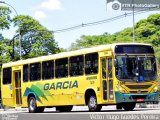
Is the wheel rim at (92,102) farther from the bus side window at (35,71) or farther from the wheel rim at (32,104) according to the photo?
the wheel rim at (32,104)

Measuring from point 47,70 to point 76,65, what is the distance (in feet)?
10.9

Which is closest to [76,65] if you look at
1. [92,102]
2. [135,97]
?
[92,102]

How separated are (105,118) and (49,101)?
15.2 meters

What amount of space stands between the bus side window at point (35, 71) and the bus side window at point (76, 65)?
3.80 metres

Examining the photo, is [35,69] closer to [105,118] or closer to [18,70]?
[18,70]

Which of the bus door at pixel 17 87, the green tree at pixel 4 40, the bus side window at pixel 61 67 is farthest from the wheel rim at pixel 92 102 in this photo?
the green tree at pixel 4 40

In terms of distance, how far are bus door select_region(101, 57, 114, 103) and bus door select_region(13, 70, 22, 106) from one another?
9362 mm

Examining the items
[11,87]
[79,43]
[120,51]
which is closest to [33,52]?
[79,43]

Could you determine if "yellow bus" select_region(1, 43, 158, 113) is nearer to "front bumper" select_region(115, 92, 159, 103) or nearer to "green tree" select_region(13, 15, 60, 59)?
"front bumper" select_region(115, 92, 159, 103)

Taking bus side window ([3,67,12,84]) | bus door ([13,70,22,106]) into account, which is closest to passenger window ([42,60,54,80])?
bus door ([13,70,22,106])

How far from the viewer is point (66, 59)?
2950 centimetres

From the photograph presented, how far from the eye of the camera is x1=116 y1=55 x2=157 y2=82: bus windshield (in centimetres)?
2589

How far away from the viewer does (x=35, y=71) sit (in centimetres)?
3272

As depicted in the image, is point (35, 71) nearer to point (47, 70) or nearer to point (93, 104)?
point (47, 70)
